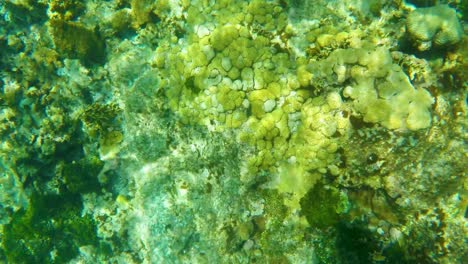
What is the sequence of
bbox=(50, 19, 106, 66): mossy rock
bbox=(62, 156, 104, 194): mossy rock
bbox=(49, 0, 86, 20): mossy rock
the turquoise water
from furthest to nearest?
1. bbox=(49, 0, 86, 20): mossy rock
2. bbox=(62, 156, 104, 194): mossy rock
3. bbox=(50, 19, 106, 66): mossy rock
4. the turquoise water

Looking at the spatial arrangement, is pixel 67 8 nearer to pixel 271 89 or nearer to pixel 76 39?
pixel 76 39

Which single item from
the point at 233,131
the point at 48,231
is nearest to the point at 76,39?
the point at 233,131

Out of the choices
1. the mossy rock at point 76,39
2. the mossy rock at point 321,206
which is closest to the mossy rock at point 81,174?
the mossy rock at point 76,39

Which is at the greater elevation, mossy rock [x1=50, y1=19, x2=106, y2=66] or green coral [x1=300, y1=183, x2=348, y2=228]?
mossy rock [x1=50, y1=19, x2=106, y2=66]

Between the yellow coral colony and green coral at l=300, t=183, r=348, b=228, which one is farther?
green coral at l=300, t=183, r=348, b=228

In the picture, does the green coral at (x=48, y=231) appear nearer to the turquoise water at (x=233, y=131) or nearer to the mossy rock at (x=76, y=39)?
the turquoise water at (x=233, y=131)

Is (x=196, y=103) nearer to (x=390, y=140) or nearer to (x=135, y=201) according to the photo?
(x=135, y=201)

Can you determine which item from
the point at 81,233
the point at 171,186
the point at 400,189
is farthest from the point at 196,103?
the point at 81,233

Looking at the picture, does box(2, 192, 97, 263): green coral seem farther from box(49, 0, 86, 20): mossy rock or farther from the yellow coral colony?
box(49, 0, 86, 20): mossy rock

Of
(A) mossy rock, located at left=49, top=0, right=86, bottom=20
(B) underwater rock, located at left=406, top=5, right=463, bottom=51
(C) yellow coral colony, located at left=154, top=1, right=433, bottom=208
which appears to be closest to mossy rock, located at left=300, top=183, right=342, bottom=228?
(C) yellow coral colony, located at left=154, top=1, right=433, bottom=208

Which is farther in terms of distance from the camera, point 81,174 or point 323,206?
point 81,174
